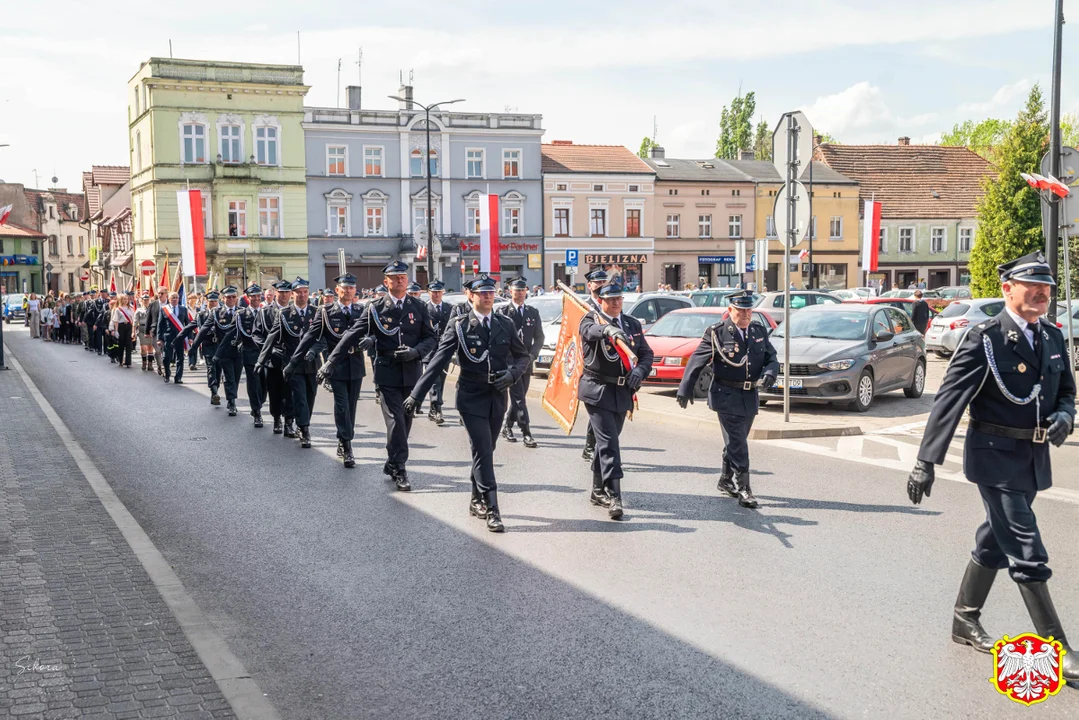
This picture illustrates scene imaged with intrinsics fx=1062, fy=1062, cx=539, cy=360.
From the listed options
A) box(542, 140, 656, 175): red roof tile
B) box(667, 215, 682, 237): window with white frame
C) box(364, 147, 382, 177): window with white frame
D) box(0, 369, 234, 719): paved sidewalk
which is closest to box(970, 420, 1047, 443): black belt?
box(0, 369, 234, 719): paved sidewalk

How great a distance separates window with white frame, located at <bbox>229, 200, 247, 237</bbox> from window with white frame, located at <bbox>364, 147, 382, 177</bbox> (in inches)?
259

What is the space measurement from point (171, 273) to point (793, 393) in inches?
1788

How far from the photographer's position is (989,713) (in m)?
4.61

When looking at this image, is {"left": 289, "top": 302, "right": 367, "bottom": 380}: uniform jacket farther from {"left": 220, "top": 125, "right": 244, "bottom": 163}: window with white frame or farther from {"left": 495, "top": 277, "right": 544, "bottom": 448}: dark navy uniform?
{"left": 220, "top": 125, "right": 244, "bottom": 163}: window with white frame

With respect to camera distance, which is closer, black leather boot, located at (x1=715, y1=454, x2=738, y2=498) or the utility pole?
black leather boot, located at (x1=715, y1=454, x2=738, y2=498)

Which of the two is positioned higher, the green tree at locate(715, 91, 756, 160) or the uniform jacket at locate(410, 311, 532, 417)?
the green tree at locate(715, 91, 756, 160)

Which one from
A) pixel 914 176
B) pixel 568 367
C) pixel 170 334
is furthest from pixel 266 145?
pixel 568 367

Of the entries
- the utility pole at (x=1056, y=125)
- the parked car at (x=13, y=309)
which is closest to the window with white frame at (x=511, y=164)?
the parked car at (x=13, y=309)

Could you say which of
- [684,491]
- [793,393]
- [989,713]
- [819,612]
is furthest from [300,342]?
[989,713]

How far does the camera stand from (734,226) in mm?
63188

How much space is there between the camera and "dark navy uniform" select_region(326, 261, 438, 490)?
396 inches

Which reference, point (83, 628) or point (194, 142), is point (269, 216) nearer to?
point (194, 142)

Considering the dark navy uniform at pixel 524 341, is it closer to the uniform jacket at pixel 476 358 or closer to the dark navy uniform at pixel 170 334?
the uniform jacket at pixel 476 358

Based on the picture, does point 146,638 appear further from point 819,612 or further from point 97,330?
point 97,330
